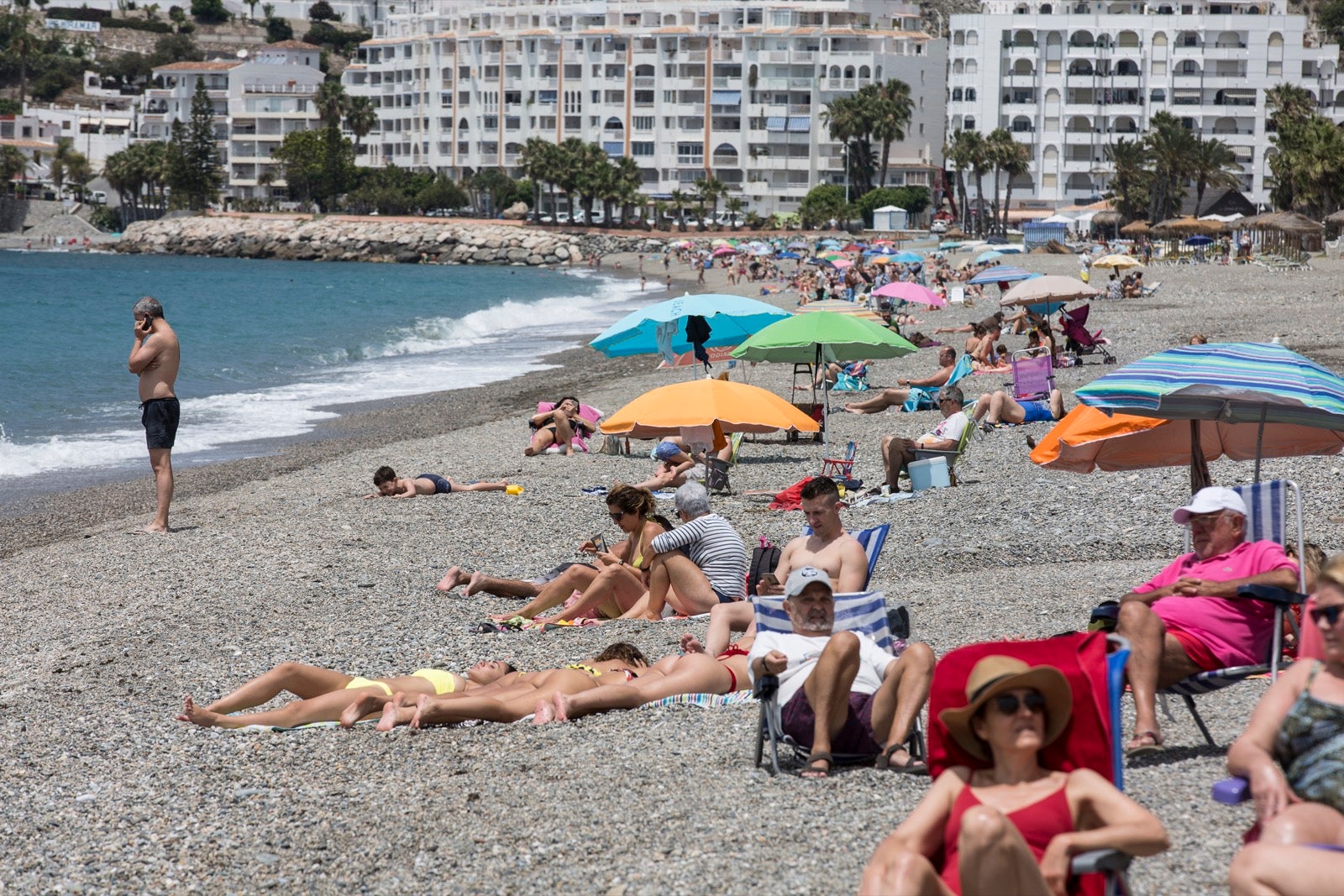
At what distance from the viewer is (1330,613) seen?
12.3 feet

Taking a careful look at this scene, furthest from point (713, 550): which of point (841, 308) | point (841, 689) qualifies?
point (841, 308)

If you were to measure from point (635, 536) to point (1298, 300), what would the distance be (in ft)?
88.8

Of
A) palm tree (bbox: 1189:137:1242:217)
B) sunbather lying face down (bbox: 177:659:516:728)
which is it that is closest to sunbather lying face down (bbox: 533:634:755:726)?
sunbather lying face down (bbox: 177:659:516:728)

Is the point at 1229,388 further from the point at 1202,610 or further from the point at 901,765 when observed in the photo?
the point at 901,765

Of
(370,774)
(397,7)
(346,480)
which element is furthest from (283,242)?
(370,774)

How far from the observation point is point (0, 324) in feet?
149

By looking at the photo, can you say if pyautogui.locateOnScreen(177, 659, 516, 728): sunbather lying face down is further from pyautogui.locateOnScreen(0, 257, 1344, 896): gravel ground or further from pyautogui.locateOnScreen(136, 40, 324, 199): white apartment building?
pyautogui.locateOnScreen(136, 40, 324, 199): white apartment building

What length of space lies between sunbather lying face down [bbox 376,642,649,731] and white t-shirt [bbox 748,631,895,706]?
1348mm

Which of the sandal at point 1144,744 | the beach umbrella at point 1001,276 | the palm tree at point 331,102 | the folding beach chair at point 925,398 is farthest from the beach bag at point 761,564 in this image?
the palm tree at point 331,102

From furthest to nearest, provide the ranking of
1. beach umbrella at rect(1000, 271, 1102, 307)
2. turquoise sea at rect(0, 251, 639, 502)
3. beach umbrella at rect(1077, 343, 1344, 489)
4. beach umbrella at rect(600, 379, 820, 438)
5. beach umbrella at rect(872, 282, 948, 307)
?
1. beach umbrella at rect(872, 282, 948, 307)
2. beach umbrella at rect(1000, 271, 1102, 307)
3. turquoise sea at rect(0, 251, 639, 502)
4. beach umbrella at rect(600, 379, 820, 438)
5. beach umbrella at rect(1077, 343, 1344, 489)

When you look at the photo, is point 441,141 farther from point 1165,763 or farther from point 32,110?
point 1165,763

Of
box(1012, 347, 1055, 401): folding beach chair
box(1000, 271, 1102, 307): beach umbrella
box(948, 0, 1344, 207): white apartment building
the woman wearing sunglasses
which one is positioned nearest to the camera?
the woman wearing sunglasses

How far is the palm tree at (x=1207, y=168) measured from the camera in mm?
73438

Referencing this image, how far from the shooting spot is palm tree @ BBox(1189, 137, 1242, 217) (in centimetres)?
7344
